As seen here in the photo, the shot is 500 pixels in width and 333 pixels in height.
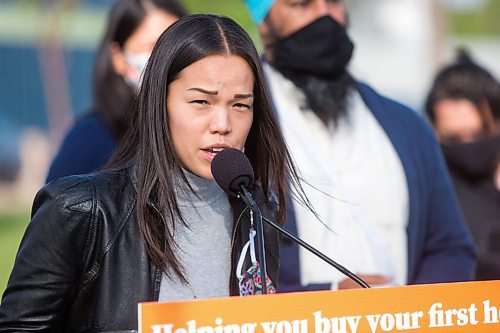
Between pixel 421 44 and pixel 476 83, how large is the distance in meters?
6.29

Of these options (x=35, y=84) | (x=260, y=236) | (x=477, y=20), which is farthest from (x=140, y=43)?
(x=477, y=20)

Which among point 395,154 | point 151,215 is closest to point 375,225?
point 395,154

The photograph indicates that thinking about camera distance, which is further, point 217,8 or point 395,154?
point 217,8

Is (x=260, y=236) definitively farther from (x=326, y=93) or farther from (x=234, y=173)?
(x=326, y=93)

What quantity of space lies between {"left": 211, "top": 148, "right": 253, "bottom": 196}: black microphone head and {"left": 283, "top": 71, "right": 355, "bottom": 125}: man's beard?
1.27 m

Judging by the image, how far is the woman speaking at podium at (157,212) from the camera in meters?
2.09

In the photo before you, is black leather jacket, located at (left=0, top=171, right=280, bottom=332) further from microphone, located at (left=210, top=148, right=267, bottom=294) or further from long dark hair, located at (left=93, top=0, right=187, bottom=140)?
long dark hair, located at (left=93, top=0, right=187, bottom=140)

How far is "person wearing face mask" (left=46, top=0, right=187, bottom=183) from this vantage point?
3.82 metres

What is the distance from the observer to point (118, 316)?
213cm

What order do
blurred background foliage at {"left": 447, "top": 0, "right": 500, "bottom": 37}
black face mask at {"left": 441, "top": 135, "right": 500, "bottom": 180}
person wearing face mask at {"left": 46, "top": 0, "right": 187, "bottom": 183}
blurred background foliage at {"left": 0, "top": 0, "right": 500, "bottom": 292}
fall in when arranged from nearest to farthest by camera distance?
1. person wearing face mask at {"left": 46, "top": 0, "right": 187, "bottom": 183}
2. black face mask at {"left": 441, "top": 135, "right": 500, "bottom": 180}
3. blurred background foliage at {"left": 0, "top": 0, "right": 500, "bottom": 292}
4. blurred background foliage at {"left": 447, "top": 0, "right": 500, "bottom": 37}

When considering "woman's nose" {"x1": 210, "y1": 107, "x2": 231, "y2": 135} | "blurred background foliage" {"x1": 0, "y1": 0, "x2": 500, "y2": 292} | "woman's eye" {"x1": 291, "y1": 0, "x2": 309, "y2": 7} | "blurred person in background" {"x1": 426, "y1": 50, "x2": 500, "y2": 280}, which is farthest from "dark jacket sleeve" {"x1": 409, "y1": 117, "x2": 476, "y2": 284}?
"blurred background foliage" {"x1": 0, "y1": 0, "x2": 500, "y2": 292}

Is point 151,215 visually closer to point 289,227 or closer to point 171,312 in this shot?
point 171,312

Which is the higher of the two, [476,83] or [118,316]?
[476,83]

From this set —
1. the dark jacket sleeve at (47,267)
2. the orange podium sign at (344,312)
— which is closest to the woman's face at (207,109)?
the dark jacket sleeve at (47,267)
